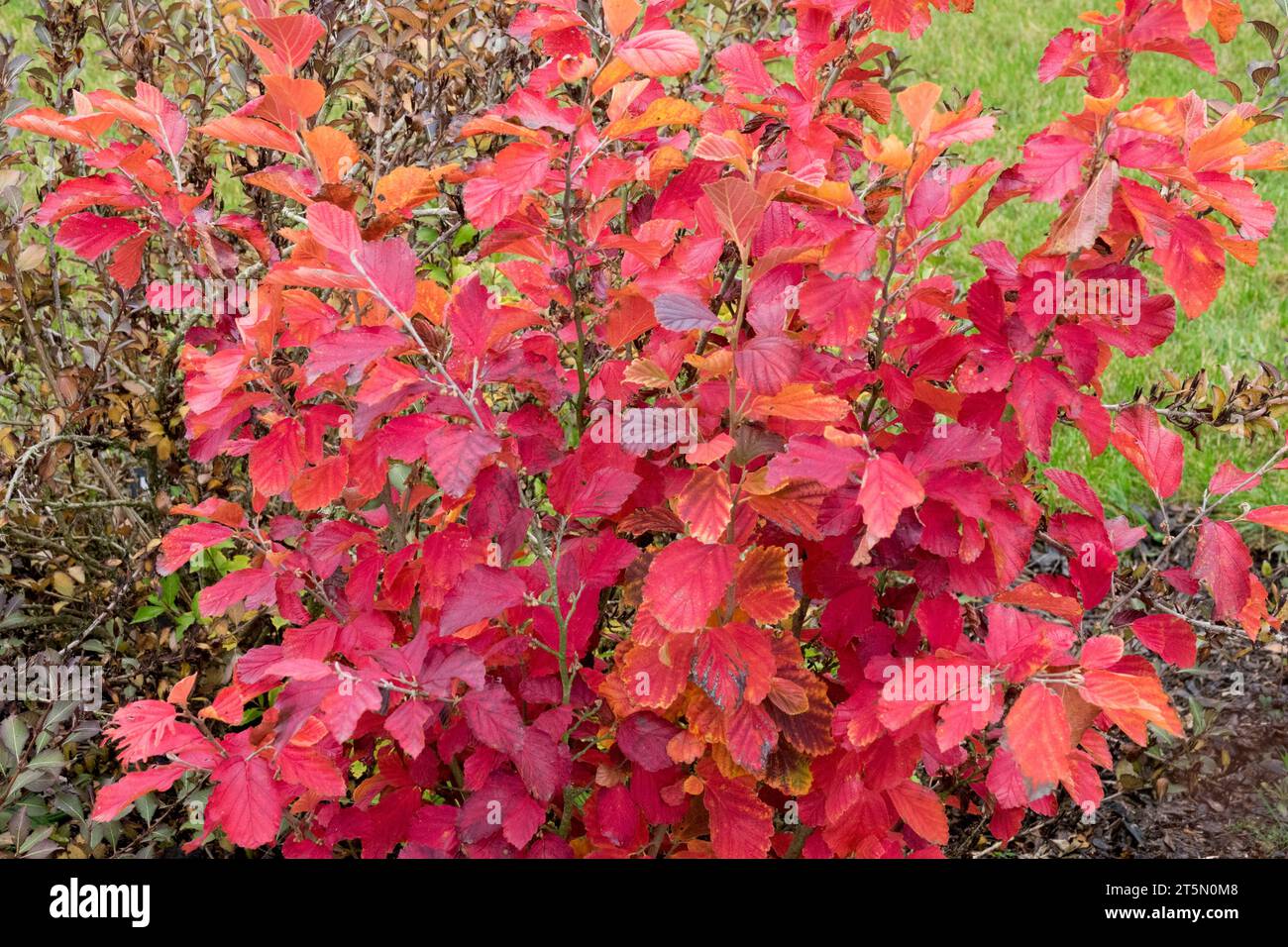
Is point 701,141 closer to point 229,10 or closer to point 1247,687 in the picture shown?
point 229,10

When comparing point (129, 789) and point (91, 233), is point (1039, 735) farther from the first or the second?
point (91, 233)

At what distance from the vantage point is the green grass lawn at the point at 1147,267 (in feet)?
12.0

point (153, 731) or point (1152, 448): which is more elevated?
point (1152, 448)

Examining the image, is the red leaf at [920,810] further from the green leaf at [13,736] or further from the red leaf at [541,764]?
the green leaf at [13,736]

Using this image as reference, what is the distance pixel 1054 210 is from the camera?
187 inches

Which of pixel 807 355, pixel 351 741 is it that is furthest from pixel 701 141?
pixel 351 741

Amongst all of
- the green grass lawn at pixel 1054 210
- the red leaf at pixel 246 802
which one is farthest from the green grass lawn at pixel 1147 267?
the red leaf at pixel 246 802

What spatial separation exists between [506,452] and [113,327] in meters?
1.06

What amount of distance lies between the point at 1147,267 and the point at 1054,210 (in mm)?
→ 441

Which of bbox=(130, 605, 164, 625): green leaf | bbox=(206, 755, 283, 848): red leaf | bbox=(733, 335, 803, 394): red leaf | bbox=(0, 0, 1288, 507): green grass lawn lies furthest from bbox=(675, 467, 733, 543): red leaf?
bbox=(0, 0, 1288, 507): green grass lawn

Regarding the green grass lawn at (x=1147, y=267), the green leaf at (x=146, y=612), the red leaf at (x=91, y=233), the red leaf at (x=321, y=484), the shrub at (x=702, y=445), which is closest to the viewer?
the shrub at (x=702, y=445)

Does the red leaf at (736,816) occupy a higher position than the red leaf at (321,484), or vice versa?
the red leaf at (321,484)

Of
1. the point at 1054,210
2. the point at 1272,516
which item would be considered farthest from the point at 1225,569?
the point at 1054,210

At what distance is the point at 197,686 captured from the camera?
250cm
